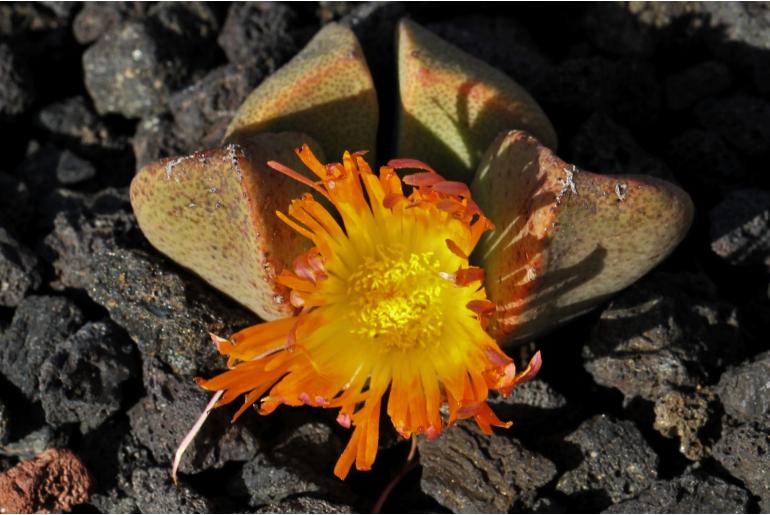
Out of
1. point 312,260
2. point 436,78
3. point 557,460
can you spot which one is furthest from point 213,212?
point 557,460

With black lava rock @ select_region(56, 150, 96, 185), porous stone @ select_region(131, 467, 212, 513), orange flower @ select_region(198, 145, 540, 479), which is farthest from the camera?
black lava rock @ select_region(56, 150, 96, 185)

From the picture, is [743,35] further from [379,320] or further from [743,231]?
[379,320]

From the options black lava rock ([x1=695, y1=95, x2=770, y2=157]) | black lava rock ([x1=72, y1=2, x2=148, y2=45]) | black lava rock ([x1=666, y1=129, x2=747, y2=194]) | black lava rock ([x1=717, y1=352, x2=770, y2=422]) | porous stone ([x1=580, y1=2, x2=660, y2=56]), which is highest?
porous stone ([x1=580, y1=2, x2=660, y2=56])

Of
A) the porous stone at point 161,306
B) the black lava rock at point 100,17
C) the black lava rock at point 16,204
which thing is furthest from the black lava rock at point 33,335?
the black lava rock at point 100,17

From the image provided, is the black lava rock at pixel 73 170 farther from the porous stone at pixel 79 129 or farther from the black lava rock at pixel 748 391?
the black lava rock at pixel 748 391

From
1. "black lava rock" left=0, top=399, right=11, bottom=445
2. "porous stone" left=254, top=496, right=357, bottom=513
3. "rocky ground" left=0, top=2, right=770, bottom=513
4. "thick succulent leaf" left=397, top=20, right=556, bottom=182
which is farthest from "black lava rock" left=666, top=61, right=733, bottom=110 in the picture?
"black lava rock" left=0, top=399, right=11, bottom=445

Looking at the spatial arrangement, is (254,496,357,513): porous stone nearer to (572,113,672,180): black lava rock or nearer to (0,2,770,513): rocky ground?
(0,2,770,513): rocky ground

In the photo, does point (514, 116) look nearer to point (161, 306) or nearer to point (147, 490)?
point (161, 306)
